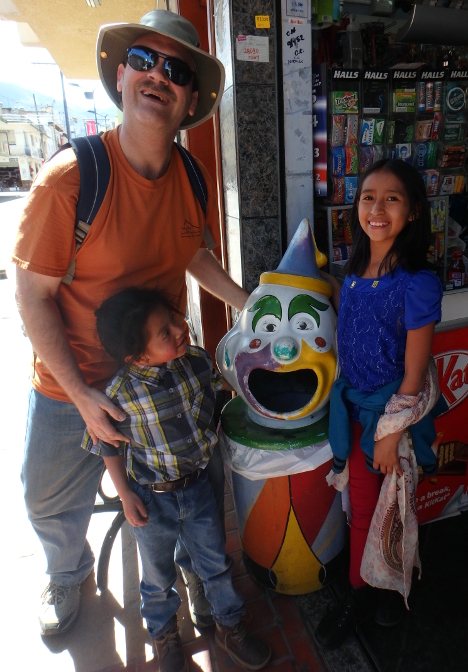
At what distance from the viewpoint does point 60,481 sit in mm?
2045

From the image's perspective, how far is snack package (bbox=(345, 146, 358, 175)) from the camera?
2.63m

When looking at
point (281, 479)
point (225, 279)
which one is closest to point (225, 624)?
point (281, 479)

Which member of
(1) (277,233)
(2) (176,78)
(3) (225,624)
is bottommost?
(3) (225,624)

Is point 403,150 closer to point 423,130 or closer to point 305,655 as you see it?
point 423,130

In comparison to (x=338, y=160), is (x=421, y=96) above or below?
above

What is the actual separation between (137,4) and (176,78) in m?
6.19

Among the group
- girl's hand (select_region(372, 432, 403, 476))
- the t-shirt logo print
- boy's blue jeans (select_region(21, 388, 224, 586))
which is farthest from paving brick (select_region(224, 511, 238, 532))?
the t-shirt logo print

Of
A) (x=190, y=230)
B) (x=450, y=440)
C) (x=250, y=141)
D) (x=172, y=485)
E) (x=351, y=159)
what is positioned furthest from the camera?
(x=351, y=159)

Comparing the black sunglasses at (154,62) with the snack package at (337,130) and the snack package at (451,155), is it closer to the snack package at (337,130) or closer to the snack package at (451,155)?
the snack package at (337,130)

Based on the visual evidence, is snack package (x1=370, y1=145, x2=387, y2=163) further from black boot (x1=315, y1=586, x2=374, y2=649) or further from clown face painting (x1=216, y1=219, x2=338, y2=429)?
black boot (x1=315, y1=586, x2=374, y2=649)

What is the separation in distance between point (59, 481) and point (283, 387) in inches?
44.8

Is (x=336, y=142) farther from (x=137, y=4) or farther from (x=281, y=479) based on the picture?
(x=137, y=4)

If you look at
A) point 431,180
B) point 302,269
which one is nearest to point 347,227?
point 431,180

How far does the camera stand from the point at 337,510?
2.16m
